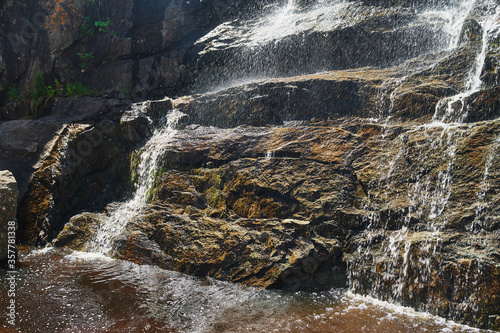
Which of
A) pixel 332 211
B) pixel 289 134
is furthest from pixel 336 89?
pixel 332 211

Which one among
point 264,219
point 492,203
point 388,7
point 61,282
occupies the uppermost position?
point 388,7

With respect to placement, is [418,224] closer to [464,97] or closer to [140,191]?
[464,97]

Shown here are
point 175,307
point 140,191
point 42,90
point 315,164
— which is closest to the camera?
point 175,307

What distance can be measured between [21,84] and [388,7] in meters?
11.6

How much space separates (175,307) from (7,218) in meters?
3.69

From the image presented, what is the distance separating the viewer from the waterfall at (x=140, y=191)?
Result: 6.92 m

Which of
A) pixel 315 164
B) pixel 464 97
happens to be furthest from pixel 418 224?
pixel 464 97

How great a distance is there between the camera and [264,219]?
20.1ft

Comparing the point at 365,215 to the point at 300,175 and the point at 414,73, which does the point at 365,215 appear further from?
the point at 414,73

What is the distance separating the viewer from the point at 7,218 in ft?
20.3

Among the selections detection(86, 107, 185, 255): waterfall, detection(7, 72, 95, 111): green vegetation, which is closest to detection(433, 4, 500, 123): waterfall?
detection(86, 107, 185, 255): waterfall

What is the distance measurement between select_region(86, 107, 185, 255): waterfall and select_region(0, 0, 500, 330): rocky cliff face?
0.16 feet

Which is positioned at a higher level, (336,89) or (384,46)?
(384,46)

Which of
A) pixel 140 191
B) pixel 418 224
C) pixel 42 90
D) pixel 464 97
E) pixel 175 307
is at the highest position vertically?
pixel 42 90
